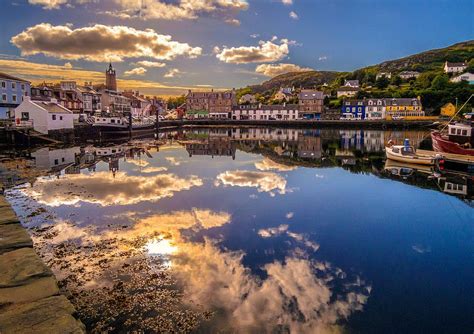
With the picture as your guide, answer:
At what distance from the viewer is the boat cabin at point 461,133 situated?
91.6ft

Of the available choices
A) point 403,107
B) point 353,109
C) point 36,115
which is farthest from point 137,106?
point 403,107

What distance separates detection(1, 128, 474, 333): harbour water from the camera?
288 inches

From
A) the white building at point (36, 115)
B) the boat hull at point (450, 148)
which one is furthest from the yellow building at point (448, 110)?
the white building at point (36, 115)

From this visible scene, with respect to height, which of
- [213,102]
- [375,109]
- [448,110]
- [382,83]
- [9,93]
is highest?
[382,83]

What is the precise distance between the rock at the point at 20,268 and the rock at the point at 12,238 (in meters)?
0.59

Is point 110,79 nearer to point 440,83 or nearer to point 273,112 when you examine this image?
point 273,112

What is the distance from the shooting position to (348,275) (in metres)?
9.12

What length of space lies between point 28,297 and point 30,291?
9.8 inches

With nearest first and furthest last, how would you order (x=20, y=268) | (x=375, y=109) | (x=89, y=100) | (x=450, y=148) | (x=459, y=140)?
(x=20, y=268), (x=450, y=148), (x=459, y=140), (x=89, y=100), (x=375, y=109)

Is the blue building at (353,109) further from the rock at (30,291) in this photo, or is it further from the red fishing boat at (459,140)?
the rock at (30,291)

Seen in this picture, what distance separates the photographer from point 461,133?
28562 millimetres

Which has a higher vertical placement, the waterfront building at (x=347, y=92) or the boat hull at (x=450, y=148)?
the waterfront building at (x=347, y=92)

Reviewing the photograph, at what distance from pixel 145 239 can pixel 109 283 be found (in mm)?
3017

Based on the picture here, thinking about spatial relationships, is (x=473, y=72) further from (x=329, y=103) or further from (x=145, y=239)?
(x=145, y=239)
